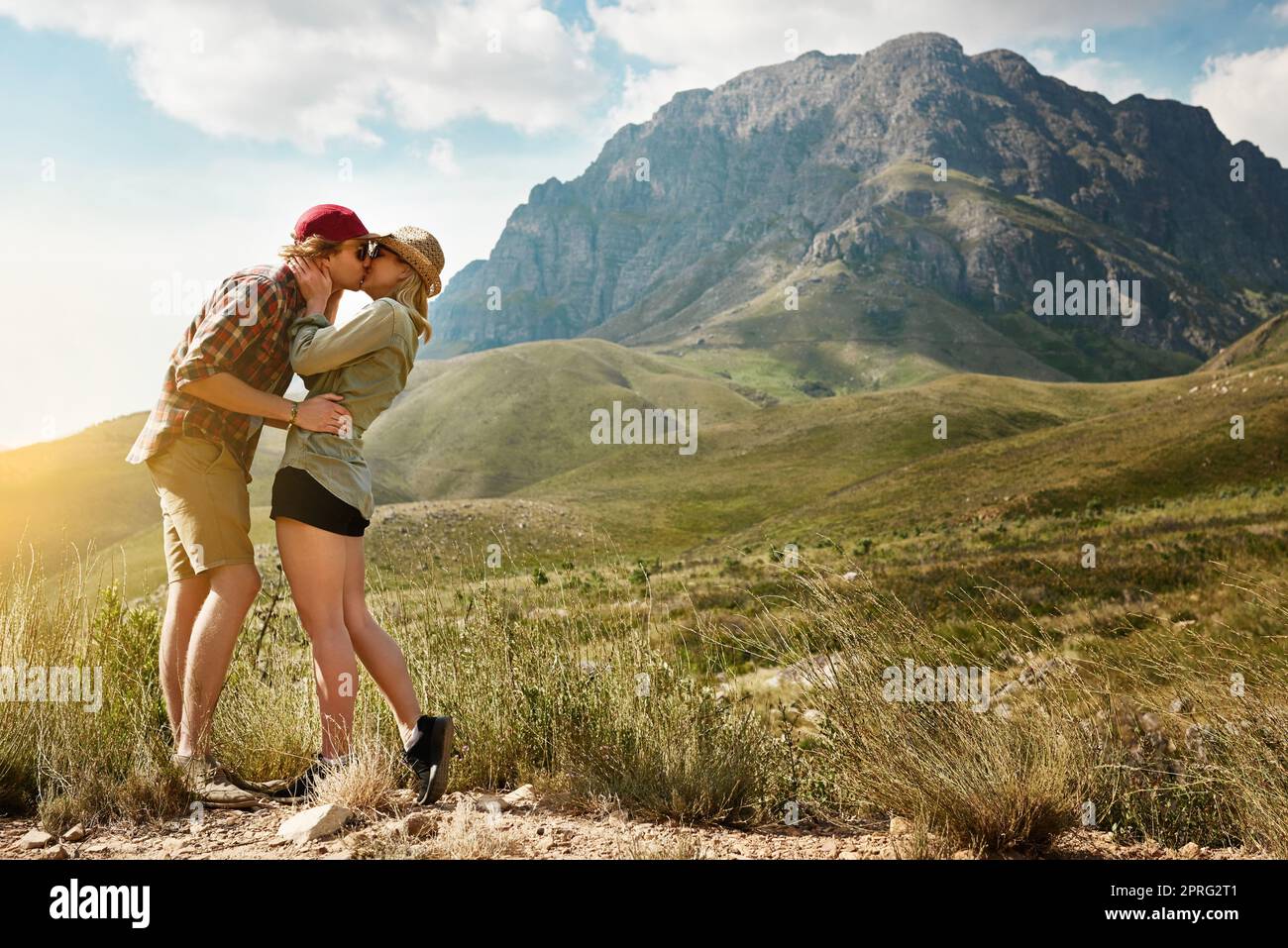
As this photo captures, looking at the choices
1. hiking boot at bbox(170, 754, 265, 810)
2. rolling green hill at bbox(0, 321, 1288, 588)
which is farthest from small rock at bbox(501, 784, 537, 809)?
rolling green hill at bbox(0, 321, 1288, 588)

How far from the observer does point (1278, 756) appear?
3.36 m

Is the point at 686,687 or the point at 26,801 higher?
the point at 686,687

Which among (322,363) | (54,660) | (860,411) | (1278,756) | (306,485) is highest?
(860,411)

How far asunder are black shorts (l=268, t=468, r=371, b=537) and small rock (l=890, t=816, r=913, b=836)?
7.64 ft

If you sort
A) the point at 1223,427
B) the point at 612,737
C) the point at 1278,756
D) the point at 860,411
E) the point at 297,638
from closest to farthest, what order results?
1. the point at 1278,756
2. the point at 612,737
3. the point at 297,638
4. the point at 1223,427
5. the point at 860,411

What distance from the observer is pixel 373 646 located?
12.4 feet

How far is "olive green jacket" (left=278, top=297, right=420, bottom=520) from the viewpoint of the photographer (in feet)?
11.5

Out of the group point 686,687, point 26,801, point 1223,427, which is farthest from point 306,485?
point 1223,427

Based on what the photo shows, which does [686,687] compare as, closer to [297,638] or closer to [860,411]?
[297,638]

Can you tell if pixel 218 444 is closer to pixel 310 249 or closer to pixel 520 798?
pixel 310 249

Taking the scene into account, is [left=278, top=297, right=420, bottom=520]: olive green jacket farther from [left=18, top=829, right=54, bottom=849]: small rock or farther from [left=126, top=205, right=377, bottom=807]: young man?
[left=18, top=829, right=54, bottom=849]: small rock

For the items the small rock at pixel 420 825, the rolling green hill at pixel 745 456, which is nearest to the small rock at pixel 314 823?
the small rock at pixel 420 825
